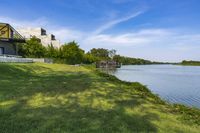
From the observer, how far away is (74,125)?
27.9 ft

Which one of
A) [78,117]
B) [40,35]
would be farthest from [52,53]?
[78,117]

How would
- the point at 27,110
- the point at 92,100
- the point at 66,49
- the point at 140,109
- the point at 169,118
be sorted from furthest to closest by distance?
the point at 66,49, the point at 92,100, the point at 140,109, the point at 169,118, the point at 27,110

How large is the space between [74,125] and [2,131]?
206 centimetres

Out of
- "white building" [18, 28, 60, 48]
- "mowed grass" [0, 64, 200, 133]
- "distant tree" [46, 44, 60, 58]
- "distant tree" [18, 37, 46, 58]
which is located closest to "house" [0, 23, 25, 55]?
"distant tree" [18, 37, 46, 58]

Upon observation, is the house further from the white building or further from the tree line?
the white building

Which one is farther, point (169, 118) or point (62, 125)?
point (169, 118)

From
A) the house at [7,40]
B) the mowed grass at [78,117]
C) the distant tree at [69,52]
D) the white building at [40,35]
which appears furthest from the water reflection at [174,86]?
the white building at [40,35]

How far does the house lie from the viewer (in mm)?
64188

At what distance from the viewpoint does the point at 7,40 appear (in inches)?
2520

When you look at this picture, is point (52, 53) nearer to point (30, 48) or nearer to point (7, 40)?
point (30, 48)

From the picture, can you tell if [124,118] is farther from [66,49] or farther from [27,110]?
[66,49]

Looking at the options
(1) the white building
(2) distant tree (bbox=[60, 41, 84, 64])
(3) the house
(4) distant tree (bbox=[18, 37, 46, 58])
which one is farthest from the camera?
(1) the white building

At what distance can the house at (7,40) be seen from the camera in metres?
64.2

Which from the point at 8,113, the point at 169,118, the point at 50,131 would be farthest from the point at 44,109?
the point at 169,118
